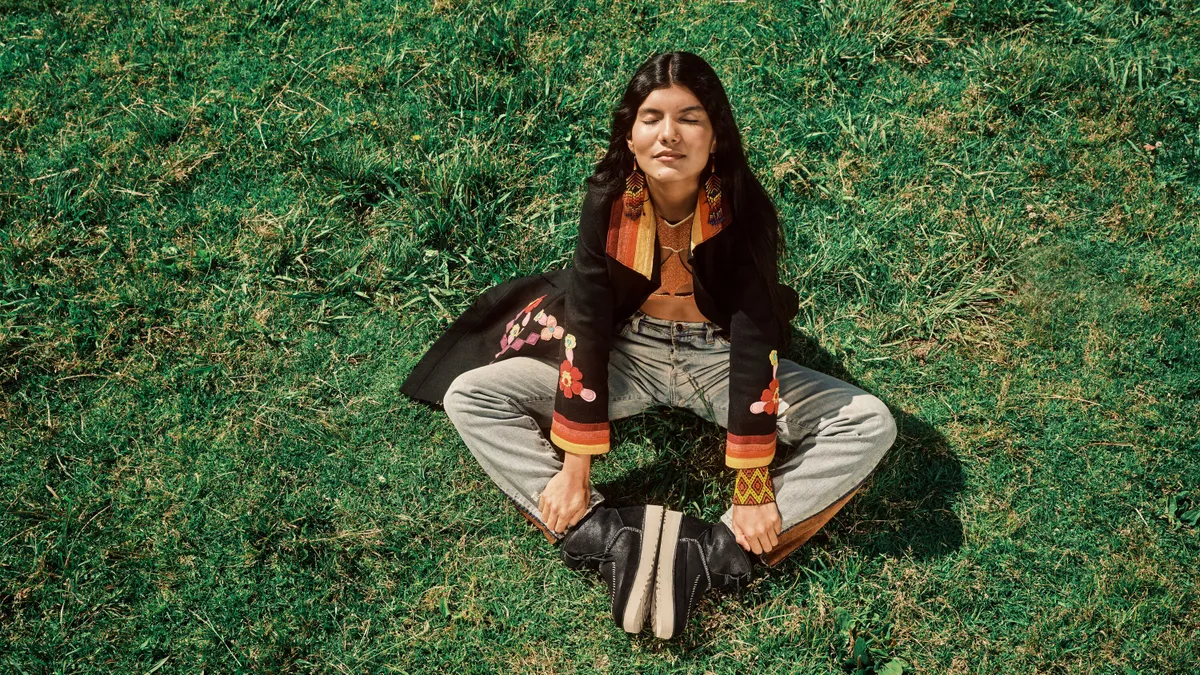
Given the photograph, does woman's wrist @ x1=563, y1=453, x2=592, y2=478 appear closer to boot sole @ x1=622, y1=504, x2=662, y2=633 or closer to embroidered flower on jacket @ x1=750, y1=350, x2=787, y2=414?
boot sole @ x1=622, y1=504, x2=662, y2=633

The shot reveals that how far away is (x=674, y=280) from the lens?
3566mm

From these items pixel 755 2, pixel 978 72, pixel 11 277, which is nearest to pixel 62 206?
pixel 11 277

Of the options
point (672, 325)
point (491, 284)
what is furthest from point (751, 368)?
point (491, 284)

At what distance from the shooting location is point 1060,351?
417 cm

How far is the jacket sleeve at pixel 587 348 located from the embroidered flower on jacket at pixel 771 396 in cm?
56

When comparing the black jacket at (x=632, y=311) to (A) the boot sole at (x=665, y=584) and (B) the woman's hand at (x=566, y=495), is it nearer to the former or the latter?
(B) the woman's hand at (x=566, y=495)

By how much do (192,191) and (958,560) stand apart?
3792 mm

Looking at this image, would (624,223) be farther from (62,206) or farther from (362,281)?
(62,206)

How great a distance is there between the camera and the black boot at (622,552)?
349 centimetres

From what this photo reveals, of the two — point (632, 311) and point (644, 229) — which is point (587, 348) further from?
point (644, 229)

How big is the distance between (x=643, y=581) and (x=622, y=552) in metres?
0.13

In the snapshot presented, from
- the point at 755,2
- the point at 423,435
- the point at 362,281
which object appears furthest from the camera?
the point at 755,2

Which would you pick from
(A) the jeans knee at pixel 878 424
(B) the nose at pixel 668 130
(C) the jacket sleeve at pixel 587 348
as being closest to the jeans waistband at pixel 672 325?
(C) the jacket sleeve at pixel 587 348

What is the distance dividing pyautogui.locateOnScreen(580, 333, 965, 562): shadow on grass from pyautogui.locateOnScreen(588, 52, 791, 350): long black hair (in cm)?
81
